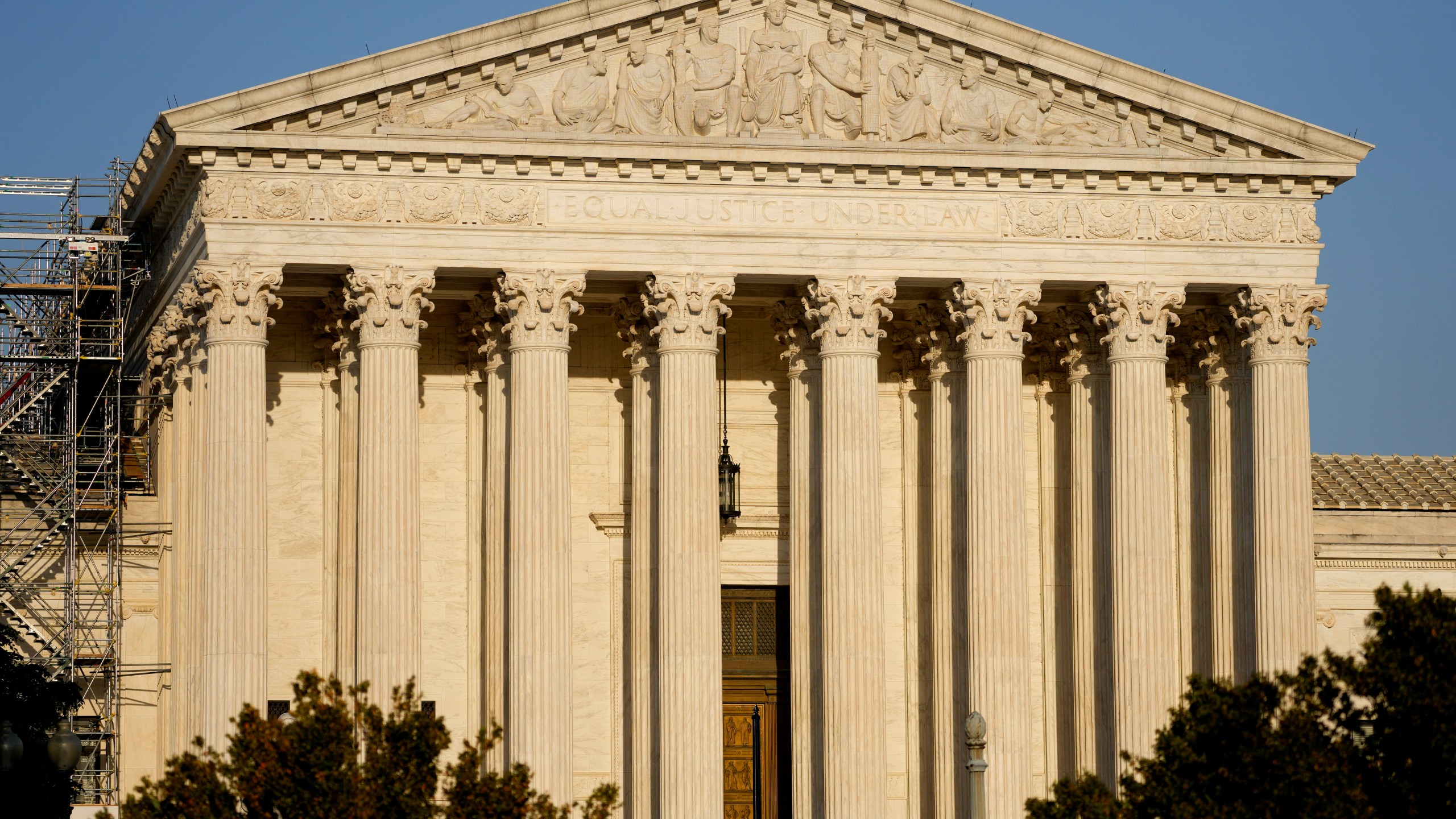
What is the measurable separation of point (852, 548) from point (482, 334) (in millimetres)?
7946

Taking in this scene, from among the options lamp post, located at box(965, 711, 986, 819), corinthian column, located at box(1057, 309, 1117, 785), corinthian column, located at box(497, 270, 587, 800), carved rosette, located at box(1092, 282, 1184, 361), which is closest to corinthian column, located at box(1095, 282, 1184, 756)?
carved rosette, located at box(1092, 282, 1184, 361)

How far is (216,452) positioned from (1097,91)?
54.9ft

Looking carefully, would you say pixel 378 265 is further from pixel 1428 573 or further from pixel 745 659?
pixel 1428 573

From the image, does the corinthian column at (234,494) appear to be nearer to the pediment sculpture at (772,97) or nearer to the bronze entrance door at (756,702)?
the pediment sculpture at (772,97)

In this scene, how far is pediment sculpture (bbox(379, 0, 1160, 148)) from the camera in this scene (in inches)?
1590

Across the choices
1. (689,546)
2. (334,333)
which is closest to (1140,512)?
(689,546)

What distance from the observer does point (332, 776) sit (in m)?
27.2

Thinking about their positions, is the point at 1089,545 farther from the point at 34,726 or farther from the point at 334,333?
the point at 34,726

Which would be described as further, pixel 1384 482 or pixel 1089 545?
pixel 1384 482

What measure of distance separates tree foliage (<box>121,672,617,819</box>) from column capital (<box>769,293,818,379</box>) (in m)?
15.4

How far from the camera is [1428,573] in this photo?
1914 inches

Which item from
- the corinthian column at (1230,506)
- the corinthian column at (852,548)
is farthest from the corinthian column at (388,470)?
the corinthian column at (1230,506)

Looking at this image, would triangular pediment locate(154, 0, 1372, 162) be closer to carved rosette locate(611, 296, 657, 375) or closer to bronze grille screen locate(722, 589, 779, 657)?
carved rosette locate(611, 296, 657, 375)

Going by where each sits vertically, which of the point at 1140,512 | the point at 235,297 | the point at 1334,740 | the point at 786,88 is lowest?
the point at 1334,740
